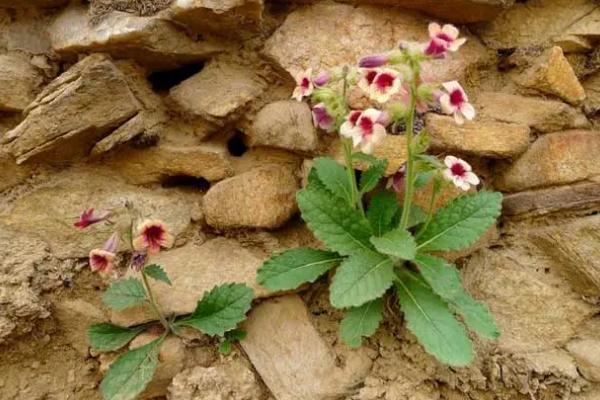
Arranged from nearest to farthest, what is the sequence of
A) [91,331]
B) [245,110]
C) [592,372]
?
[592,372], [91,331], [245,110]

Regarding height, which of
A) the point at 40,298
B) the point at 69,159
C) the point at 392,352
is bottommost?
the point at 392,352

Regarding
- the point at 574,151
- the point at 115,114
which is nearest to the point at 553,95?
the point at 574,151

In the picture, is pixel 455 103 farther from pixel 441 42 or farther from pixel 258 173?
pixel 258 173

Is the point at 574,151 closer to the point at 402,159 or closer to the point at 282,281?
the point at 402,159

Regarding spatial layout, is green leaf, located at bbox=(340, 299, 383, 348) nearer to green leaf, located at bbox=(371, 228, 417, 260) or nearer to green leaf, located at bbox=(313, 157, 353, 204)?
green leaf, located at bbox=(371, 228, 417, 260)

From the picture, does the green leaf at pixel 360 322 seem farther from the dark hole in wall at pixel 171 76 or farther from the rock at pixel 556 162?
the dark hole in wall at pixel 171 76

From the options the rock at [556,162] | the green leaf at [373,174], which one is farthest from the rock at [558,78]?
the green leaf at [373,174]

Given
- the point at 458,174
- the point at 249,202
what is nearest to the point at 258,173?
the point at 249,202
